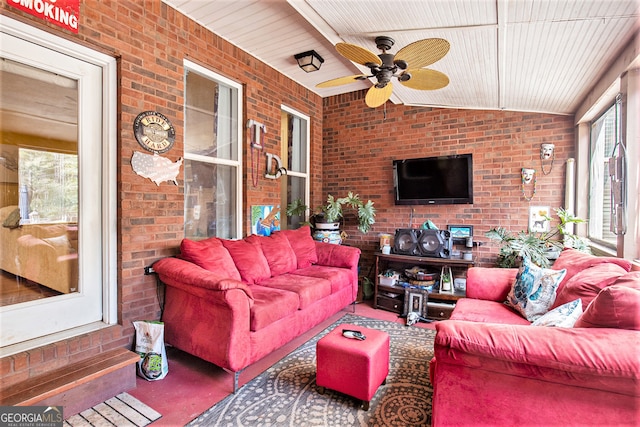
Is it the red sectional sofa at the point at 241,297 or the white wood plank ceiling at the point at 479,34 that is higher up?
the white wood plank ceiling at the point at 479,34

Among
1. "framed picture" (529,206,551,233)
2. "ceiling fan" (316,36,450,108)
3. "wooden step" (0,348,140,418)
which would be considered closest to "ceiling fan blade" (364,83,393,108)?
"ceiling fan" (316,36,450,108)

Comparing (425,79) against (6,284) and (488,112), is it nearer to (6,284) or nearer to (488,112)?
(488,112)

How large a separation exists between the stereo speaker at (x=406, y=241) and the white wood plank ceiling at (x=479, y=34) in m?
1.69

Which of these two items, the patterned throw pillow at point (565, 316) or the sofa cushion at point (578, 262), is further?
the sofa cushion at point (578, 262)

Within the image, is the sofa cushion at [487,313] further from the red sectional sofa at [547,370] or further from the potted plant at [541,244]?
the potted plant at [541,244]

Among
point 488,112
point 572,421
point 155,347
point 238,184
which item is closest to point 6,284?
point 155,347

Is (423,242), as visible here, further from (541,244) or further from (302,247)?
(302,247)

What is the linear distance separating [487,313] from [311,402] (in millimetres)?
1389

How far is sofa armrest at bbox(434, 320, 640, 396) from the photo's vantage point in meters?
1.15

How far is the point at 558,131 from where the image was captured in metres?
3.54

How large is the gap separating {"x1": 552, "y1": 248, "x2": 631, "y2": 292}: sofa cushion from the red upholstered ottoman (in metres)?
1.35

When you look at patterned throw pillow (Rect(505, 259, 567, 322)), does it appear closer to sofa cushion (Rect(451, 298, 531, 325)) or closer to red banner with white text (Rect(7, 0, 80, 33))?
sofa cushion (Rect(451, 298, 531, 325))

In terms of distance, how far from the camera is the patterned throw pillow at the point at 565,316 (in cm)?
156

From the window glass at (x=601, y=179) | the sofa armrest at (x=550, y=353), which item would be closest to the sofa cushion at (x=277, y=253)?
the sofa armrest at (x=550, y=353)
